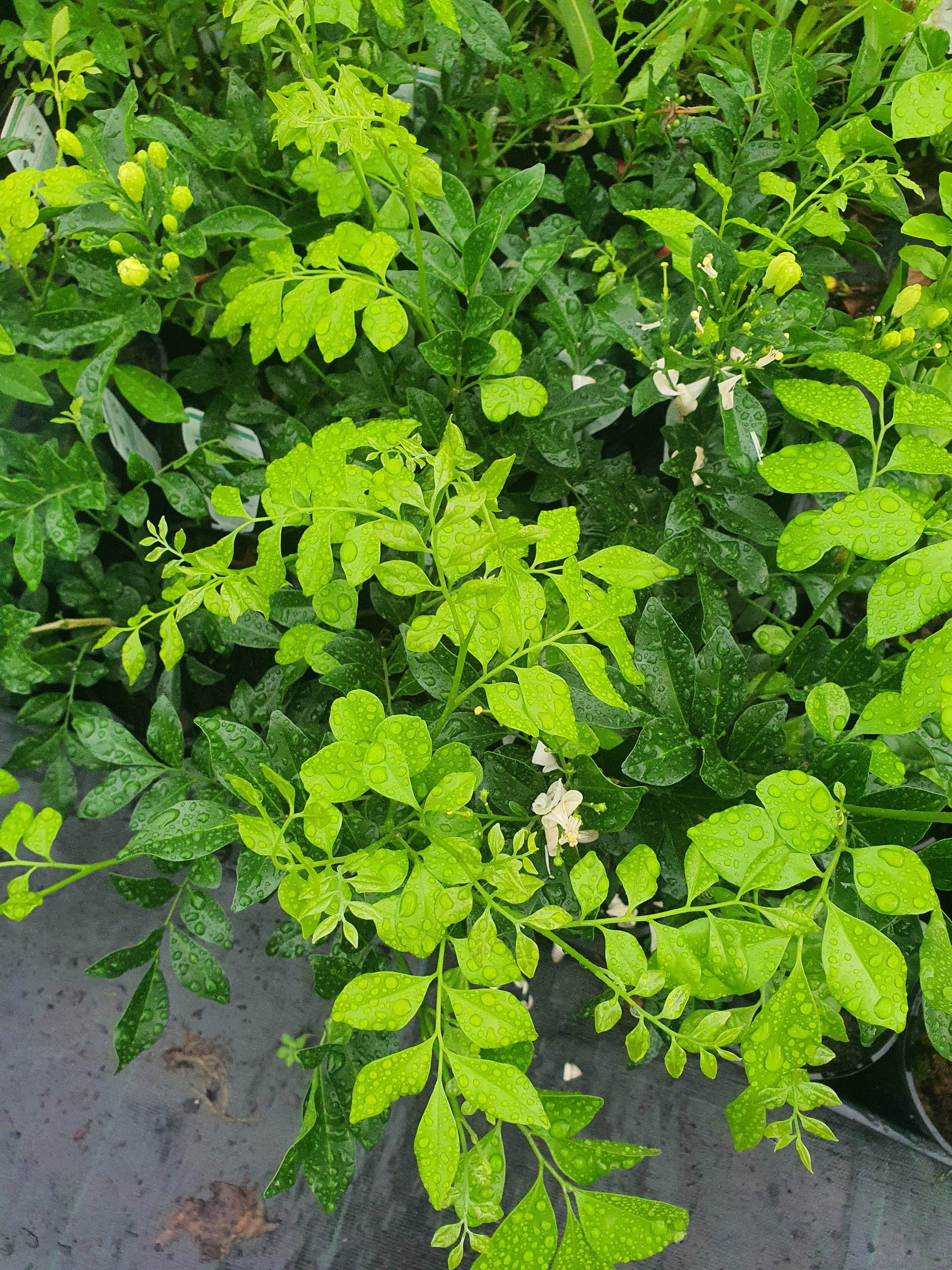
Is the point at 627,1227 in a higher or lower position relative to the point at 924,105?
lower

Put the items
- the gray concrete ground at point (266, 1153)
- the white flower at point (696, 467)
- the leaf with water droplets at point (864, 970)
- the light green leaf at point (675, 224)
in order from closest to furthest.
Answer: the leaf with water droplets at point (864, 970)
the light green leaf at point (675, 224)
the white flower at point (696, 467)
the gray concrete ground at point (266, 1153)

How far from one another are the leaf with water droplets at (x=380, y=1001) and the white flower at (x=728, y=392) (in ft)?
1.68

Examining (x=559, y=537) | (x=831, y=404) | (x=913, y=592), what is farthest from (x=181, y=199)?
(x=913, y=592)

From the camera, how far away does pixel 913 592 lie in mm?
519

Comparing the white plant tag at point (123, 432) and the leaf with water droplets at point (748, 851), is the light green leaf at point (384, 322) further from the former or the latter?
the leaf with water droplets at point (748, 851)

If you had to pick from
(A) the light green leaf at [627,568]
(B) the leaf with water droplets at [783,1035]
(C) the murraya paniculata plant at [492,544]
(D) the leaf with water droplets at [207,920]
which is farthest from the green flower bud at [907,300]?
(D) the leaf with water droplets at [207,920]

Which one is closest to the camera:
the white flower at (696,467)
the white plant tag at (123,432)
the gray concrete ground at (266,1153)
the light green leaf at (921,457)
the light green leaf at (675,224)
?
the light green leaf at (921,457)

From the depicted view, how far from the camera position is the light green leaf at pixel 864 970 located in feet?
1.51

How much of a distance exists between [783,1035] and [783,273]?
0.54m

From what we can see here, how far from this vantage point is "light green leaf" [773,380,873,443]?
599 mm

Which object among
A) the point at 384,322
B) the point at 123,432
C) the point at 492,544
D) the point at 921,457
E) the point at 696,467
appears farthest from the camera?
the point at 123,432

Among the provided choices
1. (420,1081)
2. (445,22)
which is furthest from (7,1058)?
(445,22)

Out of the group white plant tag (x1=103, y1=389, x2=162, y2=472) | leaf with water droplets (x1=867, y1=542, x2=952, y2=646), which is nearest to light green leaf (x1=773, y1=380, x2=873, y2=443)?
leaf with water droplets (x1=867, y1=542, x2=952, y2=646)

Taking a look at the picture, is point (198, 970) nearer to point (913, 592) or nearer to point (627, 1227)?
point (627, 1227)
